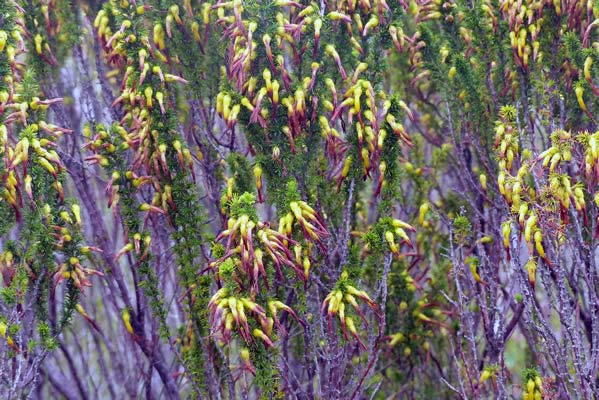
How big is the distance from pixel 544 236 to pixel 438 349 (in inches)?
96.8

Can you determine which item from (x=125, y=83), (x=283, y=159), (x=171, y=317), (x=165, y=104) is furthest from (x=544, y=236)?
(x=171, y=317)

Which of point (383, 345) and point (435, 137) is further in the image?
point (435, 137)

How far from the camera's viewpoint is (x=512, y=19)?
513cm

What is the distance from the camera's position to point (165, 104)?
16.1 ft

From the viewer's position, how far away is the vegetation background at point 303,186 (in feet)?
13.8

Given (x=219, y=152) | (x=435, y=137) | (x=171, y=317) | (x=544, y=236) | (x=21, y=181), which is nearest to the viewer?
(x=544, y=236)

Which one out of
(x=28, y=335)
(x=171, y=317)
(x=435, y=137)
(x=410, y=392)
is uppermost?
(x=435, y=137)

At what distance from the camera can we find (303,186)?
4832 millimetres

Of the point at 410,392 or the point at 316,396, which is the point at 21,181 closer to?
the point at 316,396

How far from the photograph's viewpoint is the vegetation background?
4199 millimetres

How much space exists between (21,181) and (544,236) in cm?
284

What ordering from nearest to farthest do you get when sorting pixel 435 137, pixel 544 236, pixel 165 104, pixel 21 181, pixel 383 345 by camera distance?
pixel 544 236 → pixel 21 181 → pixel 165 104 → pixel 383 345 → pixel 435 137

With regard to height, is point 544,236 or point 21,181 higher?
point 21,181

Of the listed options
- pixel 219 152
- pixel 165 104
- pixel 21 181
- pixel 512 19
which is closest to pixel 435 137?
pixel 512 19
